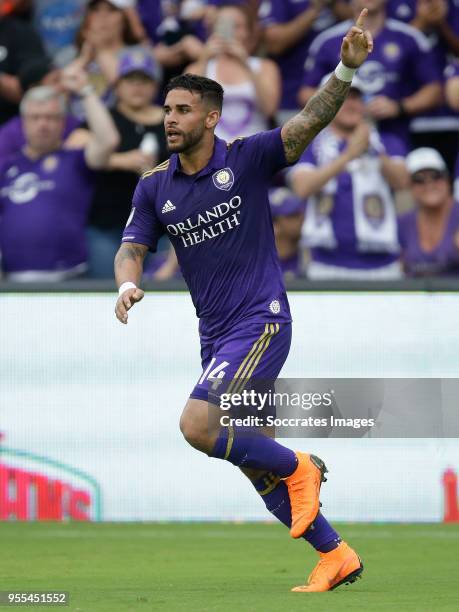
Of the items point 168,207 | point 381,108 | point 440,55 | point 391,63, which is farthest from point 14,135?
point 168,207

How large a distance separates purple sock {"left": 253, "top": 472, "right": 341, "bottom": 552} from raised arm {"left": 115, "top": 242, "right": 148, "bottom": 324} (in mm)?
1171

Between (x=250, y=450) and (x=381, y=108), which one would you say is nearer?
(x=250, y=450)

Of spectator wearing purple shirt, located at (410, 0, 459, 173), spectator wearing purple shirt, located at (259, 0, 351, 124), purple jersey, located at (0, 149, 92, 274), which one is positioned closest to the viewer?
purple jersey, located at (0, 149, 92, 274)

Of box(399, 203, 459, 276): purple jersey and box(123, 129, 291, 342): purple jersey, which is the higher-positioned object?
box(123, 129, 291, 342): purple jersey

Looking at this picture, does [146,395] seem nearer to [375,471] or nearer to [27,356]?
[27,356]

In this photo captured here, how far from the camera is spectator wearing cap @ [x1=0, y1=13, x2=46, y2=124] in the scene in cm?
1320

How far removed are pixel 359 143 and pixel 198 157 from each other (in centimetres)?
422

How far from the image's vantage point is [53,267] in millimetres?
11484

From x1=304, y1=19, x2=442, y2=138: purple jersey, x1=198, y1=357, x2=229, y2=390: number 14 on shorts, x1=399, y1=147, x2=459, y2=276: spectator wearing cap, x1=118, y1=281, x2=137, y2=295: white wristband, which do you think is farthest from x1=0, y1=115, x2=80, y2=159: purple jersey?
x1=198, y1=357, x2=229, y2=390: number 14 on shorts

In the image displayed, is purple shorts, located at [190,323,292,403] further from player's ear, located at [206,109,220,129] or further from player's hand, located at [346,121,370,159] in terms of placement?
player's hand, located at [346,121,370,159]

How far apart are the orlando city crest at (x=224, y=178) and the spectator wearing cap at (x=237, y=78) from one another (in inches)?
198

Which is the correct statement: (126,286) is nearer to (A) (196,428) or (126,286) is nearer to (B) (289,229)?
(A) (196,428)

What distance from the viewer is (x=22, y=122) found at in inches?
486

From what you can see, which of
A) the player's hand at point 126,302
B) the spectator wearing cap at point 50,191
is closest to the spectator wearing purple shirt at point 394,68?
the spectator wearing cap at point 50,191
